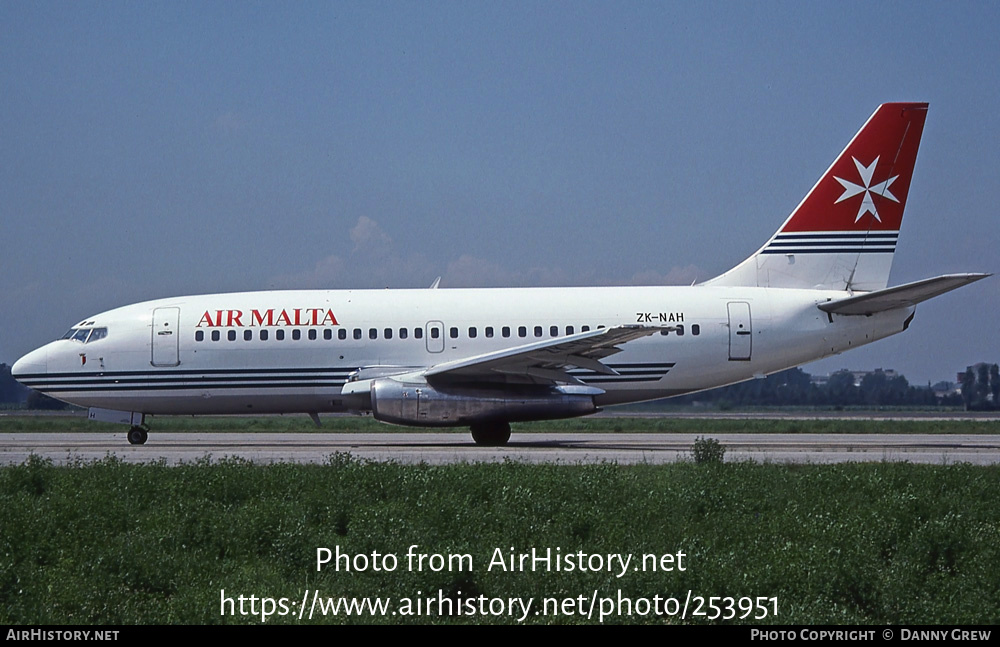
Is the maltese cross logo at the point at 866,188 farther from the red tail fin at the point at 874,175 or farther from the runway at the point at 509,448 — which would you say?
the runway at the point at 509,448

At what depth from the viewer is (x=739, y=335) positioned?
22641 millimetres

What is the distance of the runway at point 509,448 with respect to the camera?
1773 cm

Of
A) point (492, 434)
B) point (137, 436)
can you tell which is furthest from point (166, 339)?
point (492, 434)

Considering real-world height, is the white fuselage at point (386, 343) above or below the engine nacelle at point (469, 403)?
above

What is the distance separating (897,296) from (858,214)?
9.37 feet

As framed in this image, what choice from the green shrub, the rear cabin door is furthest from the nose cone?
the green shrub

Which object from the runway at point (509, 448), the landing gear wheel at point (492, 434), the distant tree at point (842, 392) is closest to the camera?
the runway at point (509, 448)

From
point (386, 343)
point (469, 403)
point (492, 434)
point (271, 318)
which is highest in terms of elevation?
point (271, 318)

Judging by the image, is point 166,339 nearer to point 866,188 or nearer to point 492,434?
point 492,434

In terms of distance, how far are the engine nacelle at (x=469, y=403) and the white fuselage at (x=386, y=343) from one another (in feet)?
3.64

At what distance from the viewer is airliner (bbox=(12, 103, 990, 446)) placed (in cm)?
2244

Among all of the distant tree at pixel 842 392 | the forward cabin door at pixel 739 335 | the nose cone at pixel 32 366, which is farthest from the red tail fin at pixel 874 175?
the distant tree at pixel 842 392
